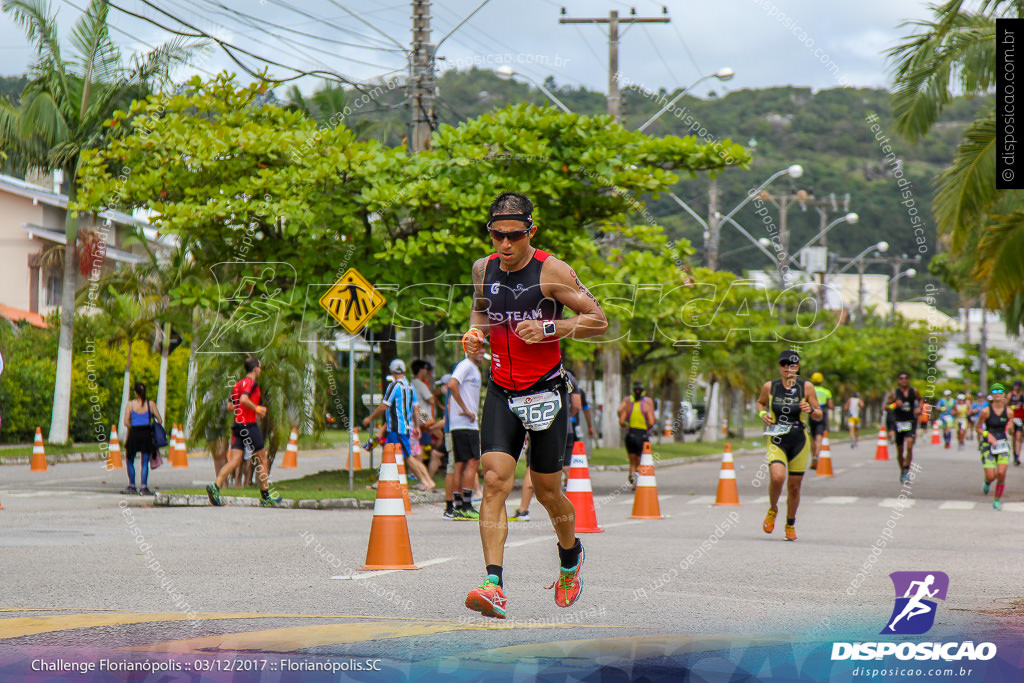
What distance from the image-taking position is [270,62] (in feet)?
62.5

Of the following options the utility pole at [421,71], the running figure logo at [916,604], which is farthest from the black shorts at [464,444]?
the utility pole at [421,71]

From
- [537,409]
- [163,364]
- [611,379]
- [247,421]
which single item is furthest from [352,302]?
[163,364]

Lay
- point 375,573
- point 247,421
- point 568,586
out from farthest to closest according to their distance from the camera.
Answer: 1. point 247,421
2. point 375,573
3. point 568,586

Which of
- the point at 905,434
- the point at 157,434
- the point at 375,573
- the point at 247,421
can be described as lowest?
the point at 375,573

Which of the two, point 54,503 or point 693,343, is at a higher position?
point 693,343

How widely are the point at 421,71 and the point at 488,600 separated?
15383 millimetres

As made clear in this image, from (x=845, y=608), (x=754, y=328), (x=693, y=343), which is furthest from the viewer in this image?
(x=754, y=328)

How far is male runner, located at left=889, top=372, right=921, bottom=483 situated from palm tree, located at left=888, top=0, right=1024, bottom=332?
2.92m

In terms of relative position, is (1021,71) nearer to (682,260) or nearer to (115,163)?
(115,163)

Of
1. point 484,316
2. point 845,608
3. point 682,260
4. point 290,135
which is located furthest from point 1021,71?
point 682,260

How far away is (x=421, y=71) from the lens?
65.1 ft

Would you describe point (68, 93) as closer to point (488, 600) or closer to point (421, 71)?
point (421, 71)

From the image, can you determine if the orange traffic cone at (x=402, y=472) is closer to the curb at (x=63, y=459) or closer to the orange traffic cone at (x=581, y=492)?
the orange traffic cone at (x=581, y=492)

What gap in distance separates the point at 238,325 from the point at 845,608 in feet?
46.0
